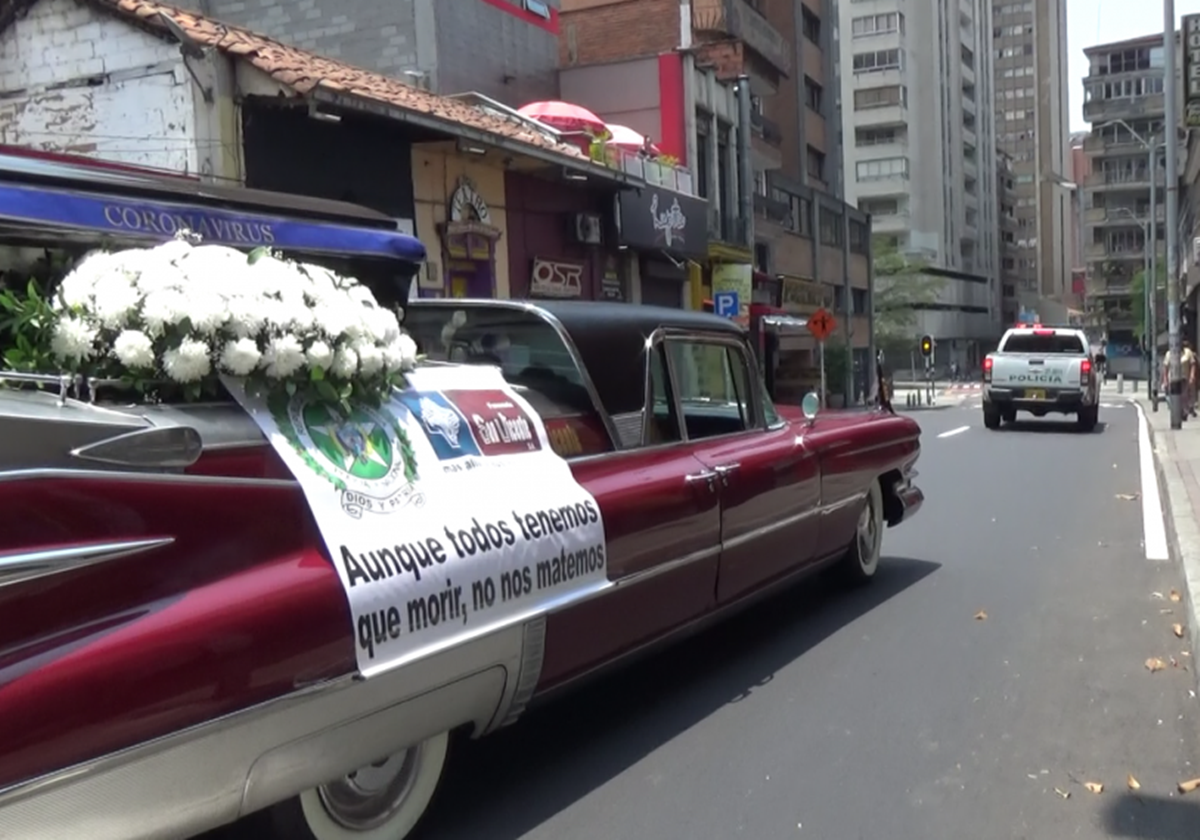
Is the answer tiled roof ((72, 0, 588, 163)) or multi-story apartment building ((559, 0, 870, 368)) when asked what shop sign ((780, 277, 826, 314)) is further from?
tiled roof ((72, 0, 588, 163))

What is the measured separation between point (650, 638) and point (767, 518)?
120 centimetres

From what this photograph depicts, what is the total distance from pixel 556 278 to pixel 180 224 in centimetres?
1436

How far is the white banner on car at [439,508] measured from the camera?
3393mm

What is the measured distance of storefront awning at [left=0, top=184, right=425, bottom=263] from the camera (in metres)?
3.96

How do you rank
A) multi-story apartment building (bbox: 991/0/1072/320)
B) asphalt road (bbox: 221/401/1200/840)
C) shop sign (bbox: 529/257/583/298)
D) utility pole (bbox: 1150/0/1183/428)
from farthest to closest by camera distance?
multi-story apartment building (bbox: 991/0/1072/320)
utility pole (bbox: 1150/0/1183/428)
shop sign (bbox: 529/257/583/298)
asphalt road (bbox: 221/401/1200/840)

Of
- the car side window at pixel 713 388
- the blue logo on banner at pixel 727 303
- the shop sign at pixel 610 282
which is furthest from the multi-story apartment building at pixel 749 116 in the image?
the car side window at pixel 713 388

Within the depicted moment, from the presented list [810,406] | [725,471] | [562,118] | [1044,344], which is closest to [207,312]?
[725,471]

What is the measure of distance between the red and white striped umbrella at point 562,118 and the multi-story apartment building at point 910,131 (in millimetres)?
56820

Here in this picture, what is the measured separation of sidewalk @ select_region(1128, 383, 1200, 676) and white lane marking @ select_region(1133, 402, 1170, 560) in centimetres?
7

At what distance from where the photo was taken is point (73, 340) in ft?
10.6

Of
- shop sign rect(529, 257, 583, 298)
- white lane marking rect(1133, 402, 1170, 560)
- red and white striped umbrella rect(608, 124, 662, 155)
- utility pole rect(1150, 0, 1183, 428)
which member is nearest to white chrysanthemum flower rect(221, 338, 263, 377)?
white lane marking rect(1133, 402, 1170, 560)

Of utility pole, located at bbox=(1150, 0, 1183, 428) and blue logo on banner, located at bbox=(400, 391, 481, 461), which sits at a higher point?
utility pole, located at bbox=(1150, 0, 1183, 428)

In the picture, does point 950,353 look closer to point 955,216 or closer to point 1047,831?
point 955,216

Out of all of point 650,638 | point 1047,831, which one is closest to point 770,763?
point 650,638
